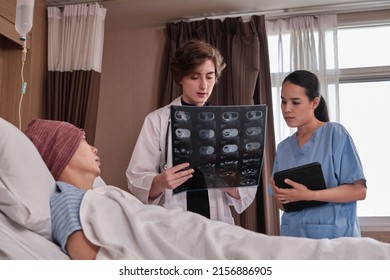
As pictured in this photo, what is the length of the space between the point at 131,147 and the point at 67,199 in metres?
1.28

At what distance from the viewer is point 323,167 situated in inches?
49.2

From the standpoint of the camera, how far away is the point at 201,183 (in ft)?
4.30

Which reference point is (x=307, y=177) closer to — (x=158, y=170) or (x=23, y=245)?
(x=158, y=170)

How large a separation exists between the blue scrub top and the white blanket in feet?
1.04

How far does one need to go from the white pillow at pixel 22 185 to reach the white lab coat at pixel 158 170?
52cm

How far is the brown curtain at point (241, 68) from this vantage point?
7.50ft

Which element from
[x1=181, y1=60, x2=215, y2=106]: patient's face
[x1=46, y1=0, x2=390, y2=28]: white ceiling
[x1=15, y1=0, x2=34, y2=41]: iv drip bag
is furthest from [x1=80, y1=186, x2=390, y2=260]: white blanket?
[x1=46, y1=0, x2=390, y2=28]: white ceiling

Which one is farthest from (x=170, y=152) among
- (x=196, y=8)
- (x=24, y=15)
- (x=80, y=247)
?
(x=196, y=8)

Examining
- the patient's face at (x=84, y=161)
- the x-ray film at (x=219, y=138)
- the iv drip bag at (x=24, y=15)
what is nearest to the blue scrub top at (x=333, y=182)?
Answer: the x-ray film at (x=219, y=138)

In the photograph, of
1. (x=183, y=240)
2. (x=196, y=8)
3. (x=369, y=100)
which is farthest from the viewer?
(x=196, y=8)

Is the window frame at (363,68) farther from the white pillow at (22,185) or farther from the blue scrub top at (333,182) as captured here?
the white pillow at (22,185)

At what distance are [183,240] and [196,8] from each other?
171 centimetres

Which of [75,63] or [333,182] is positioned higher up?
[75,63]
